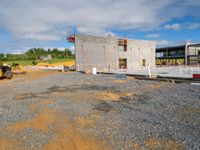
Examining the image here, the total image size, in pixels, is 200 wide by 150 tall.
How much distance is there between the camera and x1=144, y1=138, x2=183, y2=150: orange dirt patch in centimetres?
449

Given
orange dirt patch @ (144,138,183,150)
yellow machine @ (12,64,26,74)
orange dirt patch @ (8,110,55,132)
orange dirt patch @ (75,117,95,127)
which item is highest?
yellow machine @ (12,64,26,74)

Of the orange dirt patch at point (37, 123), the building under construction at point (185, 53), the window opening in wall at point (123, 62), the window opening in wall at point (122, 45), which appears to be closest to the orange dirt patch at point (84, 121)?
the orange dirt patch at point (37, 123)

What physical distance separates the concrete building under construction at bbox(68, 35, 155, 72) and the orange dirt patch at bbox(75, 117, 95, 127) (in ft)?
82.7

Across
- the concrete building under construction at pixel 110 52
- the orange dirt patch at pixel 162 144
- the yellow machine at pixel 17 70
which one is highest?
the concrete building under construction at pixel 110 52

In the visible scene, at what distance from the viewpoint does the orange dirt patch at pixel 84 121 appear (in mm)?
6207

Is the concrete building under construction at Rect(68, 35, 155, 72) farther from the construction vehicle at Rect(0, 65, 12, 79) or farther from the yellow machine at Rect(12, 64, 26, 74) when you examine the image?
the construction vehicle at Rect(0, 65, 12, 79)

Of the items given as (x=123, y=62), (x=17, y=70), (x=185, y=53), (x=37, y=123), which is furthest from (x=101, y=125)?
(x=185, y=53)

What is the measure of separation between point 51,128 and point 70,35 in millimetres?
27111

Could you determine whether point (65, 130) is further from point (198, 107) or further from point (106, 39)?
point (106, 39)

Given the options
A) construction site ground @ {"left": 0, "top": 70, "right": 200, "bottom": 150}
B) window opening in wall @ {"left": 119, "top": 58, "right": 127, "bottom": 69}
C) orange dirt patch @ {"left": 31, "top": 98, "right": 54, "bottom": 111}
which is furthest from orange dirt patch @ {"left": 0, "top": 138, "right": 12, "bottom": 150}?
window opening in wall @ {"left": 119, "top": 58, "right": 127, "bottom": 69}

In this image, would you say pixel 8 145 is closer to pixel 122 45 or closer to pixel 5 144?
pixel 5 144

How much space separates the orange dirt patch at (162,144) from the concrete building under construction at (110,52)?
27321 mm

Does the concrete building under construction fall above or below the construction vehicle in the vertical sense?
above

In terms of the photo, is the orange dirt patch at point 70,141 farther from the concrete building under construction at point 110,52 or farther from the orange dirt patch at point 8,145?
the concrete building under construction at point 110,52
